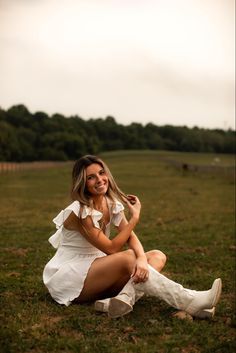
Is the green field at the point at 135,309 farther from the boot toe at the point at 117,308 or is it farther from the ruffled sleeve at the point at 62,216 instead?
the ruffled sleeve at the point at 62,216

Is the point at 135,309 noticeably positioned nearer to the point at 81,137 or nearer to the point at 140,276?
the point at 140,276

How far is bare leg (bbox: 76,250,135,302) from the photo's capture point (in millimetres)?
5340

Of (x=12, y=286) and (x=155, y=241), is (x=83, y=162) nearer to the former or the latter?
(x=12, y=286)

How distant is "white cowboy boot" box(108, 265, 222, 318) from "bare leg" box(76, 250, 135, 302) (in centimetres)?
21

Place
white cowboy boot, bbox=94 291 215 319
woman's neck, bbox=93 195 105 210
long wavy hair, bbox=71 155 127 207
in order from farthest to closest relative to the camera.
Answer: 1. woman's neck, bbox=93 195 105 210
2. long wavy hair, bbox=71 155 127 207
3. white cowboy boot, bbox=94 291 215 319

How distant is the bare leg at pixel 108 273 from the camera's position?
5340mm

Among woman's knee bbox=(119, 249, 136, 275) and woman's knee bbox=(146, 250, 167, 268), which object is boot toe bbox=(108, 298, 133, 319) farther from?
woman's knee bbox=(146, 250, 167, 268)

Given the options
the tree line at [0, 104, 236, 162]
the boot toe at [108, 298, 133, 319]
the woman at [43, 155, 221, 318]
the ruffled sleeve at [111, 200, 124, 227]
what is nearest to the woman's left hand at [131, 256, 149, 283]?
the woman at [43, 155, 221, 318]

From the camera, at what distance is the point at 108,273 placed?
5.40 m

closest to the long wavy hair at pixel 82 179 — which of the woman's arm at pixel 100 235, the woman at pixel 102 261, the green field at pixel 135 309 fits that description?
the woman at pixel 102 261

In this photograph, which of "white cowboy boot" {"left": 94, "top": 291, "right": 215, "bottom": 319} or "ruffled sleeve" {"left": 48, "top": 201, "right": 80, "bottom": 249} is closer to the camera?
"white cowboy boot" {"left": 94, "top": 291, "right": 215, "bottom": 319}

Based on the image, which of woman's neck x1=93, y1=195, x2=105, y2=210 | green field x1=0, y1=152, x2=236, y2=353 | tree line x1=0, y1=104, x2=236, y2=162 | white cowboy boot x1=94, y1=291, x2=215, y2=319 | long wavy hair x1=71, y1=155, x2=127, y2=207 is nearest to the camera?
green field x1=0, y1=152, x2=236, y2=353

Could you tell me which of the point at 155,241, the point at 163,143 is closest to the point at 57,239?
the point at 155,241

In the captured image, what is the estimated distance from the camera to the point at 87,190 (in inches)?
225
